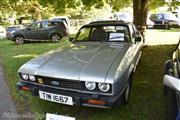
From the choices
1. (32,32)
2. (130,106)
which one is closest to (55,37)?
(32,32)

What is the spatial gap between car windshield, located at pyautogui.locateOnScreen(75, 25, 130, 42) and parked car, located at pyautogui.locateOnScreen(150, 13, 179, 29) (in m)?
18.8

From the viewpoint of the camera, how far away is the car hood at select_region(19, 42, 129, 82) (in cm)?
395

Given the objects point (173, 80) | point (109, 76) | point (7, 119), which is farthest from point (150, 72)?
point (173, 80)

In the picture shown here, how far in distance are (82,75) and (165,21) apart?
70.9ft

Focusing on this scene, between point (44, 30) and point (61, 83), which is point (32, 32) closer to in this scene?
point (44, 30)

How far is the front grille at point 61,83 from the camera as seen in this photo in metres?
3.96

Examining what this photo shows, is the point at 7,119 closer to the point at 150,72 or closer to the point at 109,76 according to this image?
the point at 109,76

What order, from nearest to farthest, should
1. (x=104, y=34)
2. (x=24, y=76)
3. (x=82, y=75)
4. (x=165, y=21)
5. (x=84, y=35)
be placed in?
(x=82, y=75) < (x=24, y=76) < (x=104, y=34) < (x=84, y=35) < (x=165, y=21)

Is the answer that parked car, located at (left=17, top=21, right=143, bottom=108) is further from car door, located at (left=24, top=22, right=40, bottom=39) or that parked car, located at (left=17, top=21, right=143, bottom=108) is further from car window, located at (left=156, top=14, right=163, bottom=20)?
car window, located at (left=156, top=14, right=163, bottom=20)

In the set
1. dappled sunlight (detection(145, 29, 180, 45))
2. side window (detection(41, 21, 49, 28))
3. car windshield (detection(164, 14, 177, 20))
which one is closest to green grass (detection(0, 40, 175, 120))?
dappled sunlight (detection(145, 29, 180, 45))

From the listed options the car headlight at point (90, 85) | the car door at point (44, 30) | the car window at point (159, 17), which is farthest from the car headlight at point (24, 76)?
the car window at point (159, 17)

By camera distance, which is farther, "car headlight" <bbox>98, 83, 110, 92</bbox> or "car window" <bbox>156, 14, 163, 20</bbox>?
"car window" <bbox>156, 14, 163, 20</bbox>

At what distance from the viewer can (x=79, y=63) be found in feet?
14.3

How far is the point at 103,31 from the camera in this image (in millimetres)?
6070
